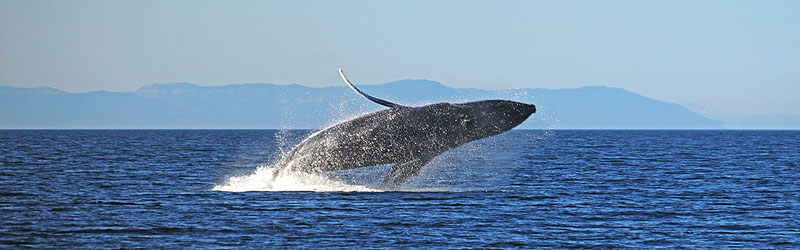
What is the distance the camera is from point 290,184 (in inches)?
1064

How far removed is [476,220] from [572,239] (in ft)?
9.90

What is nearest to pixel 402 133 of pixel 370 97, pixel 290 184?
pixel 370 97

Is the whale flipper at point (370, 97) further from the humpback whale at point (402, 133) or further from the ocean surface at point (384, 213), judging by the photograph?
the ocean surface at point (384, 213)

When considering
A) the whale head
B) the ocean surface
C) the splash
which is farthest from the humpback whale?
the splash

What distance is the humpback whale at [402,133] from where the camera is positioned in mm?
21359

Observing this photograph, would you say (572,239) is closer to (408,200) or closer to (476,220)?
(476,220)

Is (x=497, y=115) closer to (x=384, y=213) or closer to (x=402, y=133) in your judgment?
(x=402, y=133)

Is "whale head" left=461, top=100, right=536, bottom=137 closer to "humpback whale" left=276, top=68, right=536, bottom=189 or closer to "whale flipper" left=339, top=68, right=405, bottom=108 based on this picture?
"humpback whale" left=276, top=68, right=536, bottom=189

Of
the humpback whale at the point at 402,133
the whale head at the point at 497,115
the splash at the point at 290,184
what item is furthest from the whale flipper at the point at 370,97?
the splash at the point at 290,184

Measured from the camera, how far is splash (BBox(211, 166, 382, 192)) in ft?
86.4

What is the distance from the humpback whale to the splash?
3.18 meters

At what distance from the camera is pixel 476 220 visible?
71.4 feet

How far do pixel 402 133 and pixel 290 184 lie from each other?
654 centimetres

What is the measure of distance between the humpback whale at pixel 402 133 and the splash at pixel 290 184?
10.4 feet
